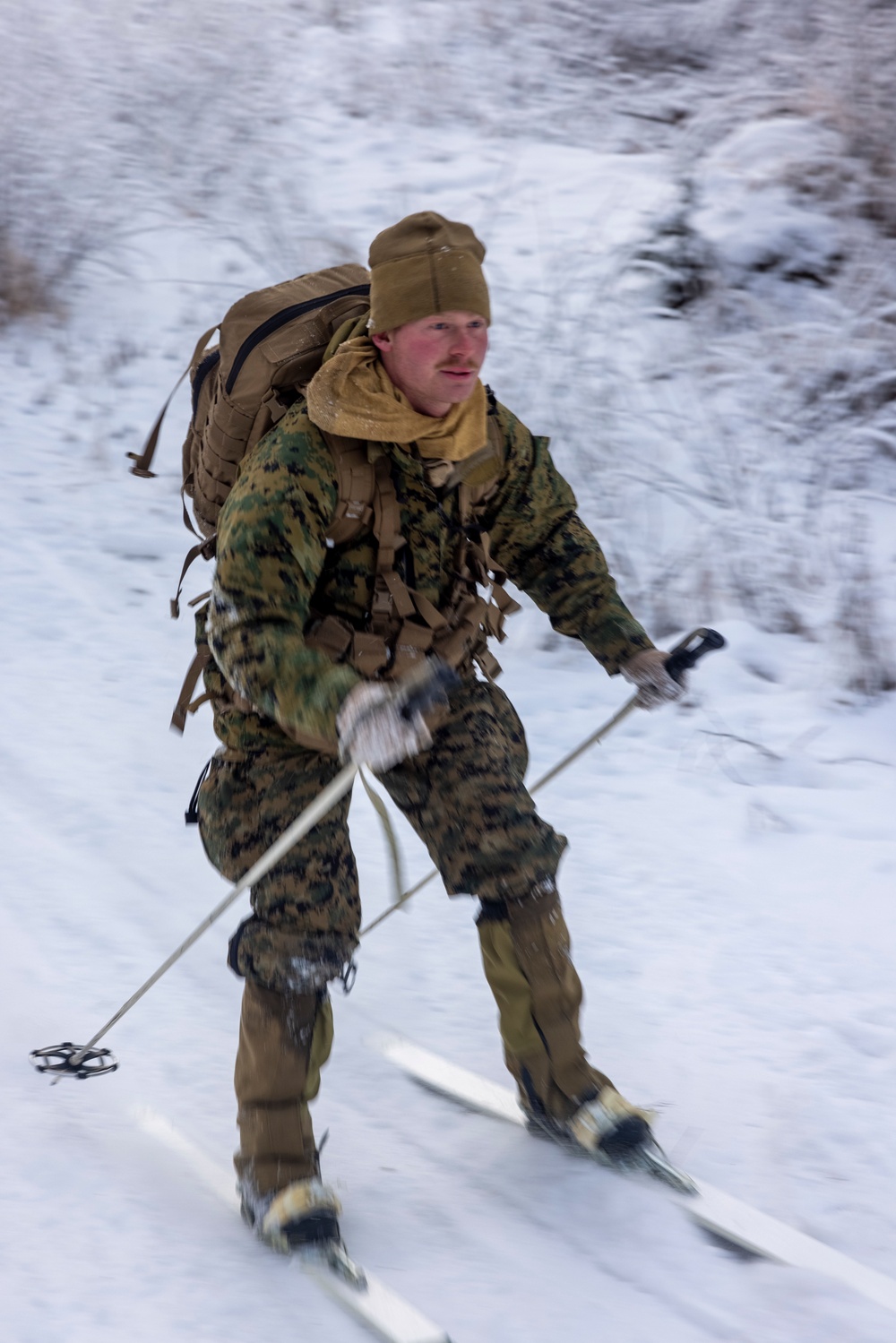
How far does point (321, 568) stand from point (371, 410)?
327 mm

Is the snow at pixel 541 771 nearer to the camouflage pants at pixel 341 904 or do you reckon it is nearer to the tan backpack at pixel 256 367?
the camouflage pants at pixel 341 904

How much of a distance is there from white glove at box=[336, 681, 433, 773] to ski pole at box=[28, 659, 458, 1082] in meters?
0.02

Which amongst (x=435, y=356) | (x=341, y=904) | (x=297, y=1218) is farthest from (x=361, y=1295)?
(x=435, y=356)

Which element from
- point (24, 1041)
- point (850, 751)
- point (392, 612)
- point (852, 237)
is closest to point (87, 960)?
point (24, 1041)

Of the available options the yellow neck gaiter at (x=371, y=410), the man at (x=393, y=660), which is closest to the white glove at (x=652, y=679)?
the man at (x=393, y=660)

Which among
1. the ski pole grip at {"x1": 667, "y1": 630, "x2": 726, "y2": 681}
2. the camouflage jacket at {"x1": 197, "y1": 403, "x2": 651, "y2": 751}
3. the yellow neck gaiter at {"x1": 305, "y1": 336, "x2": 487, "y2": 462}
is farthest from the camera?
the ski pole grip at {"x1": 667, "y1": 630, "x2": 726, "y2": 681}

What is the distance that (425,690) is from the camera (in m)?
2.07

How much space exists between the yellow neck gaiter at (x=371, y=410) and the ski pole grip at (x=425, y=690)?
1.84 feet

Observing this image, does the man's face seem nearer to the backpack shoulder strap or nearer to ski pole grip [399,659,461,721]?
the backpack shoulder strap

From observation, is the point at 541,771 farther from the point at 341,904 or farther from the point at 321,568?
the point at 321,568

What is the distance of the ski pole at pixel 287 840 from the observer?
207 centimetres

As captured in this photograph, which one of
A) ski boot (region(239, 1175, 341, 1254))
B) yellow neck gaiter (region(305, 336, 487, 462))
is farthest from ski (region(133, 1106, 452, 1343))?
yellow neck gaiter (region(305, 336, 487, 462))

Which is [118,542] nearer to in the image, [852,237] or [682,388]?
[682,388]

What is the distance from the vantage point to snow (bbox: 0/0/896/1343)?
2.55 meters
